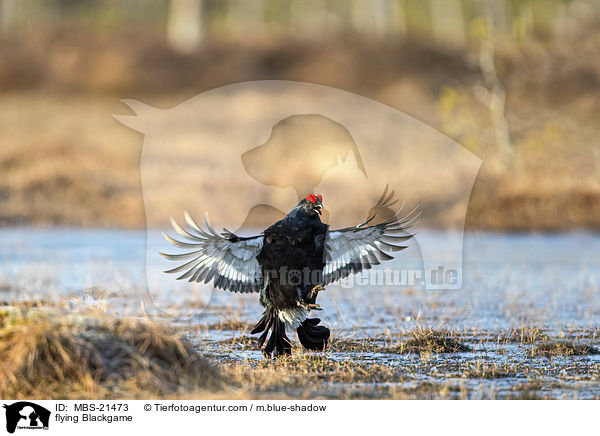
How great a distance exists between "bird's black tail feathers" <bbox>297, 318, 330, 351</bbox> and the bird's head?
98cm

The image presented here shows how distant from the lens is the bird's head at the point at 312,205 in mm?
7062

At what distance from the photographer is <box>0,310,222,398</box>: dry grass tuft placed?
583 cm

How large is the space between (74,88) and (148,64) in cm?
242

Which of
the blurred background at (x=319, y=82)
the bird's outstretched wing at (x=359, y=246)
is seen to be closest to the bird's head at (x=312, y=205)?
the bird's outstretched wing at (x=359, y=246)

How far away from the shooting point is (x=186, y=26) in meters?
31.9

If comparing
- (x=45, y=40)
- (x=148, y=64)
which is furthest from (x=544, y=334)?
(x=45, y=40)

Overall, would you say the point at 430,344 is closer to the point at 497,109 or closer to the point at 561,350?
the point at 561,350

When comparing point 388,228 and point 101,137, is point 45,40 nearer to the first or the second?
point 101,137

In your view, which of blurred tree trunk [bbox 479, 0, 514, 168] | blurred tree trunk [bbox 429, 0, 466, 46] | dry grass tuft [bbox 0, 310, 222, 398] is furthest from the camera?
blurred tree trunk [bbox 429, 0, 466, 46]

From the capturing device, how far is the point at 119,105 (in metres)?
25.8

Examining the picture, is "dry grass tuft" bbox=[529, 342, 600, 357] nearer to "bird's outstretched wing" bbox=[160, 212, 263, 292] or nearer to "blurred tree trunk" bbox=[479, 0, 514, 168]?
"bird's outstretched wing" bbox=[160, 212, 263, 292]

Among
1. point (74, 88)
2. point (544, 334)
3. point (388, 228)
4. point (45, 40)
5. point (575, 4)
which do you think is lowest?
point (544, 334)

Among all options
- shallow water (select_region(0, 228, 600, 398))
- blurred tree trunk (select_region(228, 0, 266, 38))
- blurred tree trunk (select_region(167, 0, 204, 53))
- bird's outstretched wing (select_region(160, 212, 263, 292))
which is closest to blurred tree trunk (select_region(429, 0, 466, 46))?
blurred tree trunk (select_region(228, 0, 266, 38))
